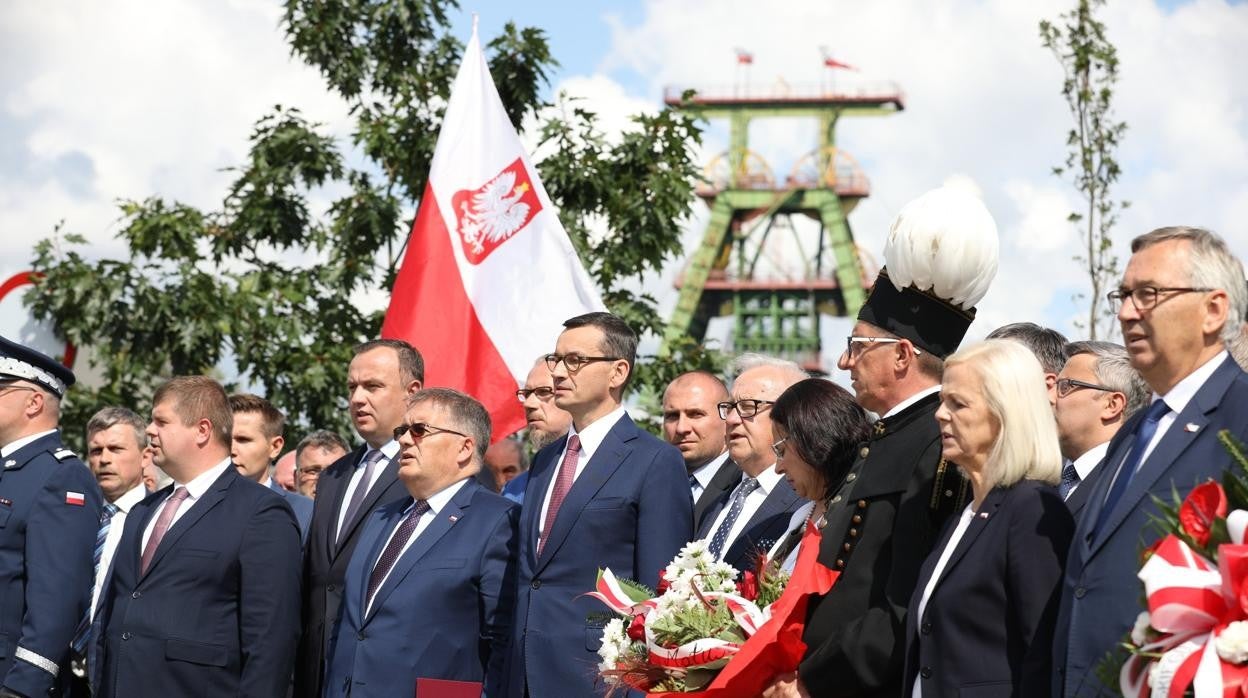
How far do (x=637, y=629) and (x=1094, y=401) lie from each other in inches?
79.9

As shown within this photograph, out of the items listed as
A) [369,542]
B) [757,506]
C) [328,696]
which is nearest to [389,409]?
[369,542]

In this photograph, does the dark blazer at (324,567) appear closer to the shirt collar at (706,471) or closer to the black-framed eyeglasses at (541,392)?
the black-framed eyeglasses at (541,392)

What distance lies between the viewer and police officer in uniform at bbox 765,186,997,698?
4781mm

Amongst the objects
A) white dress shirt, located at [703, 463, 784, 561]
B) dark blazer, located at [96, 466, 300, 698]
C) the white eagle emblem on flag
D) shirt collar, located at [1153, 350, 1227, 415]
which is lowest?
dark blazer, located at [96, 466, 300, 698]

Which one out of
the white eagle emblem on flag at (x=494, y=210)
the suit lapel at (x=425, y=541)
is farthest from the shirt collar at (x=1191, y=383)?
the white eagle emblem on flag at (x=494, y=210)

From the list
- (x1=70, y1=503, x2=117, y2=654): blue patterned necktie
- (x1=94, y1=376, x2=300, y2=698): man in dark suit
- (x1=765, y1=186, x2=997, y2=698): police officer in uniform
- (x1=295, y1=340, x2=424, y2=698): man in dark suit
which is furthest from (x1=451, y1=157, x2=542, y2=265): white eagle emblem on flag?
(x1=765, y1=186, x2=997, y2=698): police officer in uniform

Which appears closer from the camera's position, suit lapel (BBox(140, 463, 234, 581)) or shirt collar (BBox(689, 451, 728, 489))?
suit lapel (BBox(140, 463, 234, 581))

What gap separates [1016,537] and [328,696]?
3459 mm

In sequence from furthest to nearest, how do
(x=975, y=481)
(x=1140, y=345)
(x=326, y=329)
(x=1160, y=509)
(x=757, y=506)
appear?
(x=326, y=329), (x=757, y=506), (x=975, y=481), (x=1140, y=345), (x=1160, y=509)

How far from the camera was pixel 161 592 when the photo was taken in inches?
279

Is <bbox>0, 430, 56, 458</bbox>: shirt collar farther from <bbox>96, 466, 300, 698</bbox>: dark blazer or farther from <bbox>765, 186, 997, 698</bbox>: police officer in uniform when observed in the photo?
<bbox>765, 186, 997, 698</bbox>: police officer in uniform

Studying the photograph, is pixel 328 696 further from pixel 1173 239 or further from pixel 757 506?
pixel 1173 239

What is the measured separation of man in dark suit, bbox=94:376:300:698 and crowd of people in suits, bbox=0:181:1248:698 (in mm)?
13

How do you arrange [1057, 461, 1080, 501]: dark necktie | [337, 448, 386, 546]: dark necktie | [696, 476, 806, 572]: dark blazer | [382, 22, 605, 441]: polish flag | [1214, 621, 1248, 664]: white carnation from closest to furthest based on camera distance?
1. [1214, 621, 1248, 664]: white carnation
2. [1057, 461, 1080, 501]: dark necktie
3. [696, 476, 806, 572]: dark blazer
4. [337, 448, 386, 546]: dark necktie
5. [382, 22, 605, 441]: polish flag
